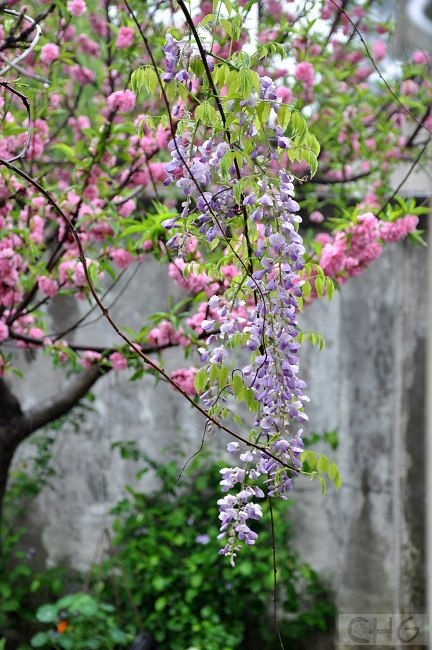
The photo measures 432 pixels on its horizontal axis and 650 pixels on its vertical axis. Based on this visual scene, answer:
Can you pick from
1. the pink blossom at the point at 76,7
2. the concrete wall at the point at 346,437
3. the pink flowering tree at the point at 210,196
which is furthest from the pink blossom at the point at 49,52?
the concrete wall at the point at 346,437

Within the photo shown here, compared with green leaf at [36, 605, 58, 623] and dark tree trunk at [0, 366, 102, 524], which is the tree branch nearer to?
dark tree trunk at [0, 366, 102, 524]

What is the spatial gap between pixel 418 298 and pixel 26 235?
240cm

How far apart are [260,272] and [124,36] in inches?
79.7

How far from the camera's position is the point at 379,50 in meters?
5.61

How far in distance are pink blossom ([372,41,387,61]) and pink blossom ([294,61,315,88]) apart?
69.3 inches

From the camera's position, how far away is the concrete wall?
480 centimetres

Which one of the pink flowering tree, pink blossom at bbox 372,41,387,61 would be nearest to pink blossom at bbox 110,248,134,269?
the pink flowering tree

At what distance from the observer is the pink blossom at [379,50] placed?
18.4ft

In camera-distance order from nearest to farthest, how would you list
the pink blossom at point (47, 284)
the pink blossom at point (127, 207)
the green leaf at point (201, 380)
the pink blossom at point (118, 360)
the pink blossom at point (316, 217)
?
1. the green leaf at point (201, 380)
2. the pink blossom at point (47, 284)
3. the pink blossom at point (118, 360)
4. the pink blossom at point (127, 207)
5. the pink blossom at point (316, 217)

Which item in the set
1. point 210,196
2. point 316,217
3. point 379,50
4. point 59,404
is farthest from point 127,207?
point 379,50

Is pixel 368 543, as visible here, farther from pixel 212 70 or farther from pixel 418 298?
pixel 212 70

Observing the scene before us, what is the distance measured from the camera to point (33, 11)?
14.4 ft

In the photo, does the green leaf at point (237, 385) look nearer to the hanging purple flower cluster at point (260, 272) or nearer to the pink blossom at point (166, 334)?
the hanging purple flower cluster at point (260, 272)

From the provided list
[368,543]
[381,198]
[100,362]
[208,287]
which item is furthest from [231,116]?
[368,543]
